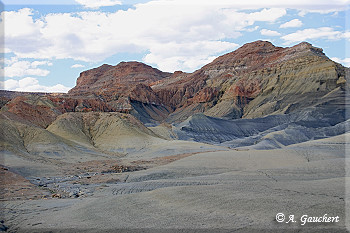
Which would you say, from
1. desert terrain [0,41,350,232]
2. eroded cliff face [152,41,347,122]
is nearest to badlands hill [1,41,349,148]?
eroded cliff face [152,41,347,122]

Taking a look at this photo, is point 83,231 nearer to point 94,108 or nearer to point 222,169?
point 222,169

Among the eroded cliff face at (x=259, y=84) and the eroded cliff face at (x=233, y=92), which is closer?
the eroded cliff face at (x=233, y=92)

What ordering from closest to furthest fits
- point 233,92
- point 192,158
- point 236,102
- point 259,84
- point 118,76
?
1. point 192,158
2. point 236,102
3. point 259,84
4. point 233,92
5. point 118,76

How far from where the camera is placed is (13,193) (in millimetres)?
15883

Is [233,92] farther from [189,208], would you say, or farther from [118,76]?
[189,208]

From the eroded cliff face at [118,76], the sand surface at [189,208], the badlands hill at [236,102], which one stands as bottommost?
the sand surface at [189,208]

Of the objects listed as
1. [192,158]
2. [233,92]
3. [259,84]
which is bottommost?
[192,158]

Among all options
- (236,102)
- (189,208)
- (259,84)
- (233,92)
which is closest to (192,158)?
(189,208)

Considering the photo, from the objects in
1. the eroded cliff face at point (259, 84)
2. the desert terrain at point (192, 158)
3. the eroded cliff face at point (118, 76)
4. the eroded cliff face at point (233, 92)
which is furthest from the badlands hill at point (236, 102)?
the eroded cliff face at point (118, 76)

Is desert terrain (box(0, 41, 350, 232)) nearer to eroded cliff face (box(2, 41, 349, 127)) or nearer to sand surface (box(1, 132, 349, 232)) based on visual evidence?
sand surface (box(1, 132, 349, 232))

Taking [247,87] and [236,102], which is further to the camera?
[247,87]

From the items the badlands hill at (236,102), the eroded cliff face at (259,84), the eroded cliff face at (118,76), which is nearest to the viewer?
the badlands hill at (236,102)

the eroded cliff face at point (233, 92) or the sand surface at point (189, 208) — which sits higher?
the eroded cliff face at point (233, 92)

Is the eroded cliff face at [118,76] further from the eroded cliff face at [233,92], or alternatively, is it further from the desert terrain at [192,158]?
the desert terrain at [192,158]
